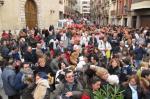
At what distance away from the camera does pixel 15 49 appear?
12.7 m

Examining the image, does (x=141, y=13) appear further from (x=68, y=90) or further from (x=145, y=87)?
(x=68, y=90)

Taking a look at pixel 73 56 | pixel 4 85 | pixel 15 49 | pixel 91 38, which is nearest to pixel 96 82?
pixel 4 85

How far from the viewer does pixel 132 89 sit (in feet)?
22.5

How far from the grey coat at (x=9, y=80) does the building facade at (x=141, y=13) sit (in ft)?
76.6

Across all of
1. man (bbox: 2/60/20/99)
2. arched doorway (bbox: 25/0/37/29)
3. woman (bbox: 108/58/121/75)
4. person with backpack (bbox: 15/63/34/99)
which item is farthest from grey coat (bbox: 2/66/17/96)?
arched doorway (bbox: 25/0/37/29)

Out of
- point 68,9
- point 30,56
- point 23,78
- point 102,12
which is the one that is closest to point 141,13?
point 30,56

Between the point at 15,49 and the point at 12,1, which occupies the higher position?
the point at 12,1

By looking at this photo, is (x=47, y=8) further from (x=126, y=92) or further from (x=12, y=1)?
(x=126, y=92)

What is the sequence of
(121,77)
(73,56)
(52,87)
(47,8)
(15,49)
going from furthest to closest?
(47,8)
(15,49)
(73,56)
(121,77)
(52,87)

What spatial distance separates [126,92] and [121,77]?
1.39 meters

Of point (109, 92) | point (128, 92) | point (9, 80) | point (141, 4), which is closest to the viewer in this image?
point (109, 92)

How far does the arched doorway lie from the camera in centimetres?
3253

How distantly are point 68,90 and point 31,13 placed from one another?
2801 cm

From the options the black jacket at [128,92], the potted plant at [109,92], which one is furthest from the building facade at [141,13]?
the potted plant at [109,92]
